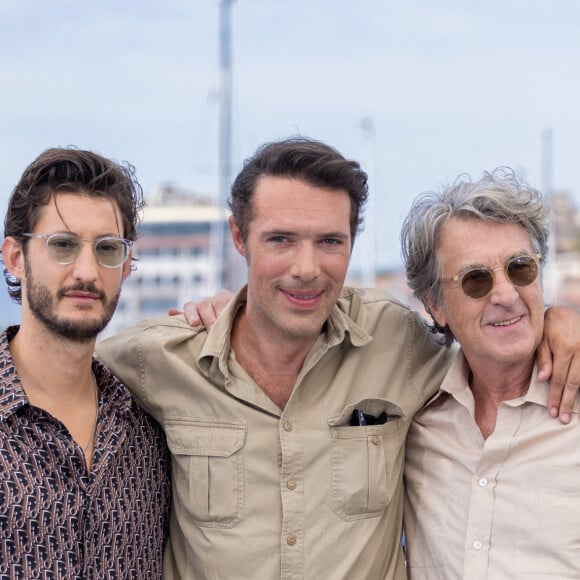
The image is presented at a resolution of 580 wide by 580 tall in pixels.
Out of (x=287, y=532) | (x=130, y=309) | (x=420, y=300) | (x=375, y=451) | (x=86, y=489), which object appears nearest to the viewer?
(x=86, y=489)

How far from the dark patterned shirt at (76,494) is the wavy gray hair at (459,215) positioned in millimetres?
1225

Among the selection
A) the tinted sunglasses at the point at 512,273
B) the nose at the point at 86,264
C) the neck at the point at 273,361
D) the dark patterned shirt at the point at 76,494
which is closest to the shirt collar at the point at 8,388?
the dark patterned shirt at the point at 76,494

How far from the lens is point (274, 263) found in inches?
130

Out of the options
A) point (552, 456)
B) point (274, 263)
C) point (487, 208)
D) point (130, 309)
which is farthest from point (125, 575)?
point (130, 309)

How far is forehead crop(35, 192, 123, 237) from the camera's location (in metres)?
3.07

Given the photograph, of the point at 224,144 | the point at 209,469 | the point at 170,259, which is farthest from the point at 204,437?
the point at 170,259

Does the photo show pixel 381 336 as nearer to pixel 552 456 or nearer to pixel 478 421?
pixel 478 421

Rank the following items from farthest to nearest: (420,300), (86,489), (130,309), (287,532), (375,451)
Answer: (130,309) < (420,300) < (375,451) < (287,532) < (86,489)

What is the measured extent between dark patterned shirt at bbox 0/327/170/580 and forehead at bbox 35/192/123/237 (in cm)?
46

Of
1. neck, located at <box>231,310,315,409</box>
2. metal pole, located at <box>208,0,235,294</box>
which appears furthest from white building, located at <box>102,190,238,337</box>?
neck, located at <box>231,310,315,409</box>

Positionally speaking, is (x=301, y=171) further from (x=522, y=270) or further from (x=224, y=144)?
(x=224, y=144)

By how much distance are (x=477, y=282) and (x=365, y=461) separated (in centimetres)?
78

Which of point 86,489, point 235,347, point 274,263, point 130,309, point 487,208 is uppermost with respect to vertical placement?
point 487,208

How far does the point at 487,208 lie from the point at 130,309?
72.8 feet
